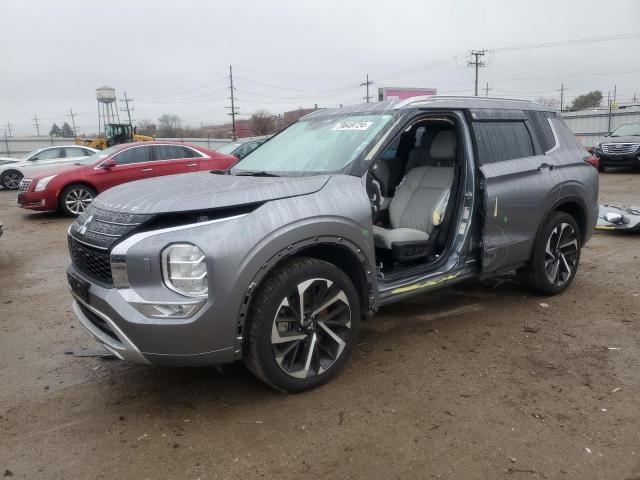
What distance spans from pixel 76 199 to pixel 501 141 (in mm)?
Result: 9426

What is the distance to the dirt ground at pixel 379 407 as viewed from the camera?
8.62 ft

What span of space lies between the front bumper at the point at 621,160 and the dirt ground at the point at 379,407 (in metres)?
13.9

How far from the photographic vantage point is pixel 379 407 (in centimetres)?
312

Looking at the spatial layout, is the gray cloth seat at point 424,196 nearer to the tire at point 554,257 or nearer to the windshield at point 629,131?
the tire at point 554,257

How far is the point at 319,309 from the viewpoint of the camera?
3238 millimetres

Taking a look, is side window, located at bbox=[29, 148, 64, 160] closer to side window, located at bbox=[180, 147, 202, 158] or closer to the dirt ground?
side window, located at bbox=[180, 147, 202, 158]

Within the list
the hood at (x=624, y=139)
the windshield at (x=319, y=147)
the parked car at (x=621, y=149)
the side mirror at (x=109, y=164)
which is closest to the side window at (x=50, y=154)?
the side mirror at (x=109, y=164)

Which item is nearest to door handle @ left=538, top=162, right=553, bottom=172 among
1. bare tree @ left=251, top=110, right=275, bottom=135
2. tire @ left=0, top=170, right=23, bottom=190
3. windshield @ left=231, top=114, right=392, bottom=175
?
windshield @ left=231, top=114, right=392, bottom=175

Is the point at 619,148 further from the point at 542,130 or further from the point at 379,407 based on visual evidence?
the point at 379,407

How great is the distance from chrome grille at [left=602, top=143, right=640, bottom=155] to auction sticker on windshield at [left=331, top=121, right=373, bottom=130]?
619 inches

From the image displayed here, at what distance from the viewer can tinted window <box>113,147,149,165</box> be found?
1134 cm

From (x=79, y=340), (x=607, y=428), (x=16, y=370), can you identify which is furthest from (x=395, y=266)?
(x=16, y=370)

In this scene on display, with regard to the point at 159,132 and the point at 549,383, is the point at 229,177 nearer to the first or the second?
the point at 549,383

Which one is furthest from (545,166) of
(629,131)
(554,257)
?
(629,131)
